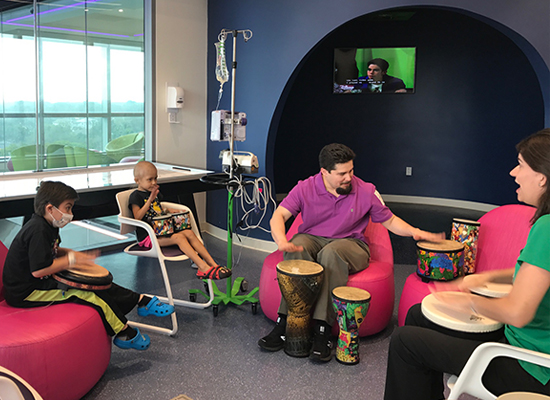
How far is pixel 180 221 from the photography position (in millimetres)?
3797

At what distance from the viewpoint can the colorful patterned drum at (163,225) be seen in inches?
145

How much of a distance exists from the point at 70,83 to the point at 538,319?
4280 mm

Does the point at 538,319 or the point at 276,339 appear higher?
the point at 538,319

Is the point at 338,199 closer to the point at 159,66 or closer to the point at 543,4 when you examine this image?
the point at 543,4

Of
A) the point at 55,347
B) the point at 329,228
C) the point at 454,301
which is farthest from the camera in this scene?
the point at 329,228

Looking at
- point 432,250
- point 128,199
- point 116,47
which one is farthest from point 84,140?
point 432,250

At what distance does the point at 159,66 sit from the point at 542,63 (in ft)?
11.1

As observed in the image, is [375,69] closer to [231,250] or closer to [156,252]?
[231,250]

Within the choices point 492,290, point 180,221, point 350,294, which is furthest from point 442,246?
point 180,221

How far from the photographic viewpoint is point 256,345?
3291 mm

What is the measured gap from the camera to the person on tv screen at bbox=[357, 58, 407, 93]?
7.62m

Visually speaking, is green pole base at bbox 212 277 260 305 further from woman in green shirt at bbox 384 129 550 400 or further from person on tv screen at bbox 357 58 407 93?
person on tv screen at bbox 357 58 407 93

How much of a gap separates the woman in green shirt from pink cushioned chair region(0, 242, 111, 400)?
1.39 metres

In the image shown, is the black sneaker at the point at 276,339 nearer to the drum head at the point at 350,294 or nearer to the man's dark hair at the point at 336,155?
the drum head at the point at 350,294
